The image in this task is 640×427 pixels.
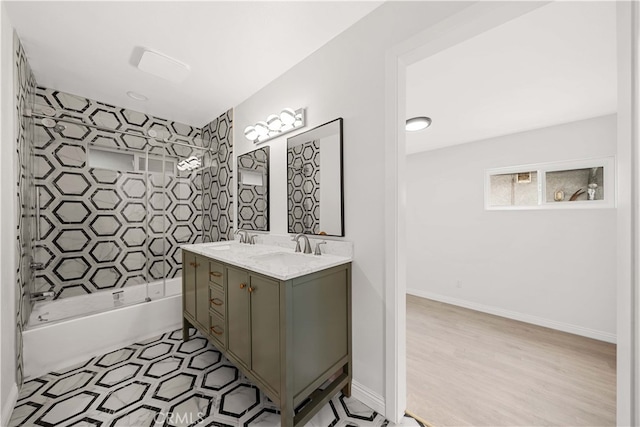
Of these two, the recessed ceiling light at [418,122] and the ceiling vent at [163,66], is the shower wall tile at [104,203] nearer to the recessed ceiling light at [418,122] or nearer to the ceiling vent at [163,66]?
the ceiling vent at [163,66]

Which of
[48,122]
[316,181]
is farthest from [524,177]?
[48,122]

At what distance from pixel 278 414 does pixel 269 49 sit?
2.51 m

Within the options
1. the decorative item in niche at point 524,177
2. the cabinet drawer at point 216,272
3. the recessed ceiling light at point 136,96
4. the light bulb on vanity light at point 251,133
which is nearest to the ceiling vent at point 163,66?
the recessed ceiling light at point 136,96

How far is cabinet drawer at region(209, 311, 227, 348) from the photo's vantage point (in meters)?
1.74

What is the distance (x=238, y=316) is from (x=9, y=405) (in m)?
1.42

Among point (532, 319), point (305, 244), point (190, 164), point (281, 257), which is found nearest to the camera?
point (305, 244)

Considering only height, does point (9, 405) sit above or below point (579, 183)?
below

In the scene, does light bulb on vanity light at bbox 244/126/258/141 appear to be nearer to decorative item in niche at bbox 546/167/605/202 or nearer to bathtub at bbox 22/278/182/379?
bathtub at bbox 22/278/182/379

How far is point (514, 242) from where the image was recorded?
9.71 feet

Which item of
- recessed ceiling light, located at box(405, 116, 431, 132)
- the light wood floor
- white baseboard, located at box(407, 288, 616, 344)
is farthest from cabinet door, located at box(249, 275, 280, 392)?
white baseboard, located at box(407, 288, 616, 344)

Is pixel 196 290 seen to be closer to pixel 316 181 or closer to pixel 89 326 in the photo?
pixel 89 326

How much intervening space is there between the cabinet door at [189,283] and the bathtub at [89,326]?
1.11 feet

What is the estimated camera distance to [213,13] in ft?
5.02

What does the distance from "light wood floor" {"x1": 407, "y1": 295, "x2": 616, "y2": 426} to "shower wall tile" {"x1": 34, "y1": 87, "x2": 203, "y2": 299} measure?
2.85 m
